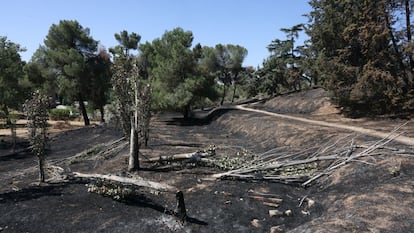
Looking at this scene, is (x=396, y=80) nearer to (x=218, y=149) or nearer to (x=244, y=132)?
(x=244, y=132)

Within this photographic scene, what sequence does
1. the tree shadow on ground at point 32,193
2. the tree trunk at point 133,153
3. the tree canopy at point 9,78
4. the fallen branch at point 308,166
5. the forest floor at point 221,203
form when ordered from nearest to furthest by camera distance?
the forest floor at point 221,203 → the tree shadow on ground at point 32,193 → the fallen branch at point 308,166 → the tree trunk at point 133,153 → the tree canopy at point 9,78

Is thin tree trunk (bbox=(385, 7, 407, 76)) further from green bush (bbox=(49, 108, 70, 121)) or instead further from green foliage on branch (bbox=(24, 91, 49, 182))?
green bush (bbox=(49, 108, 70, 121))

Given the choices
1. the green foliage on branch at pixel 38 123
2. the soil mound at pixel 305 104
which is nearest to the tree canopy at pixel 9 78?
the green foliage on branch at pixel 38 123

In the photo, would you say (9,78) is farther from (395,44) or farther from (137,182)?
(395,44)

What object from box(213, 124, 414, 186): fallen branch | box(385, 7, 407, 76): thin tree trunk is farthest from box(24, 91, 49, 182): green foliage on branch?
box(385, 7, 407, 76): thin tree trunk

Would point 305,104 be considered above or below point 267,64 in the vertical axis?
below

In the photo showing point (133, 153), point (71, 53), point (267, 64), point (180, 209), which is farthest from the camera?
point (267, 64)

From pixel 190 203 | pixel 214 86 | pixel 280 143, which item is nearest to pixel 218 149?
pixel 280 143

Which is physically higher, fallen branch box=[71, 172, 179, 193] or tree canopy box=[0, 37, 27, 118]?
tree canopy box=[0, 37, 27, 118]

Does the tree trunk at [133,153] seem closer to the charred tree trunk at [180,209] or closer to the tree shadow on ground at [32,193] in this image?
the tree shadow on ground at [32,193]

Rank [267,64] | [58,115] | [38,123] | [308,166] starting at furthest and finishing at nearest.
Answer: [267,64]
[58,115]
[308,166]
[38,123]

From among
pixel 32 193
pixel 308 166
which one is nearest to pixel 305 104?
pixel 308 166

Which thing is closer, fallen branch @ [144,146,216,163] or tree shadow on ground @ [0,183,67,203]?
tree shadow on ground @ [0,183,67,203]

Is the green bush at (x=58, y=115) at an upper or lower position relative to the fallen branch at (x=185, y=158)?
upper
